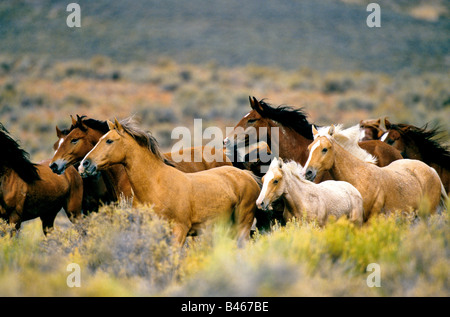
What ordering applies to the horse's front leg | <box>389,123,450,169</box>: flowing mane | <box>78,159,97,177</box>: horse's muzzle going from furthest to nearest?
<box>389,123,450,169</box>: flowing mane → <box>78,159,97,177</box>: horse's muzzle → the horse's front leg

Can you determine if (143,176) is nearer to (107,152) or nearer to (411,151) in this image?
(107,152)

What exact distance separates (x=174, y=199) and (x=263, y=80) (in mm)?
33388

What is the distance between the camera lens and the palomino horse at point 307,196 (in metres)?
7.74

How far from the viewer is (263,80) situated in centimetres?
4034

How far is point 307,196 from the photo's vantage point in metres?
7.94

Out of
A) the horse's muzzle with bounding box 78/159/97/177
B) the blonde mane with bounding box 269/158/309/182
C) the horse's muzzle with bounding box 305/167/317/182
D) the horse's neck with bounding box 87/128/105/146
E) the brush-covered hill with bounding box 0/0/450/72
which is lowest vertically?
the horse's muzzle with bounding box 305/167/317/182

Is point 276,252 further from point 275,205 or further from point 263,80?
point 263,80

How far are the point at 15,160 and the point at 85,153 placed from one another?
1.01 m

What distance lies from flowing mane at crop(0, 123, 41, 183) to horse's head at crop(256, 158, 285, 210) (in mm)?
3708

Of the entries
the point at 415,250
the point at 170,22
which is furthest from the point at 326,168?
the point at 170,22

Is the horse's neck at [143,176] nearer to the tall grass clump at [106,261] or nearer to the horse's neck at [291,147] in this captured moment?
the tall grass clump at [106,261]

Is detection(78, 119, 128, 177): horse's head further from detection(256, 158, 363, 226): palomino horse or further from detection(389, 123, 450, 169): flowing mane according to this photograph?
detection(389, 123, 450, 169): flowing mane

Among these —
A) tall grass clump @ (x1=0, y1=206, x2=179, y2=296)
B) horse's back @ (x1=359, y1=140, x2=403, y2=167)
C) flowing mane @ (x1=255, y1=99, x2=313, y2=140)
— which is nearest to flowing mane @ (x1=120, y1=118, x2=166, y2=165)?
tall grass clump @ (x1=0, y1=206, x2=179, y2=296)

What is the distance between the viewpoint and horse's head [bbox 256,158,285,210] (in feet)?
24.7
